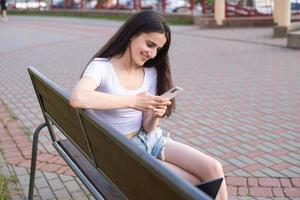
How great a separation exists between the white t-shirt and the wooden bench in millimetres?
190

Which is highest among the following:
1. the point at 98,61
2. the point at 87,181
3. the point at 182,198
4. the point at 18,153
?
the point at 98,61

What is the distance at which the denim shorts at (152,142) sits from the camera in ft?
8.96

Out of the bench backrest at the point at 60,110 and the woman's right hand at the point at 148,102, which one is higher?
the woman's right hand at the point at 148,102

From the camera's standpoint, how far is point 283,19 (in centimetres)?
1460

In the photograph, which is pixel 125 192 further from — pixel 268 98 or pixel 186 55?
pixel 186 55

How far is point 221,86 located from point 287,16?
807 centimetres

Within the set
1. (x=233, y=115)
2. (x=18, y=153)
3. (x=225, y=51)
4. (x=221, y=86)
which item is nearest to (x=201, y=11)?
(x=225, y=51)

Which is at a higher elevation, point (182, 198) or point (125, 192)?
point (182, 198)

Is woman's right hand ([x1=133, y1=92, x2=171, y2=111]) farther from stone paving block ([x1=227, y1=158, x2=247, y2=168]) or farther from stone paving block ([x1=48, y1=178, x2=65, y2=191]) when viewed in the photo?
stone paving block ([x1=227, y1=158, x2=247, y2=168])

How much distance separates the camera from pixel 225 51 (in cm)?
1170

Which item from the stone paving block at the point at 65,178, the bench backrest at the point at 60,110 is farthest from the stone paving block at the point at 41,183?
the bench backrest at the point at 60,110

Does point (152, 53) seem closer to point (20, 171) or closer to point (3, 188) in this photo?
point (3, 188)

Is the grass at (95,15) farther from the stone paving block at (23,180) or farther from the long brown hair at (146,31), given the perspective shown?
the long brown hair at (146,31)

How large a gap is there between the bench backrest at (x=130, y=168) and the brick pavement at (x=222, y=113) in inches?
51.3
